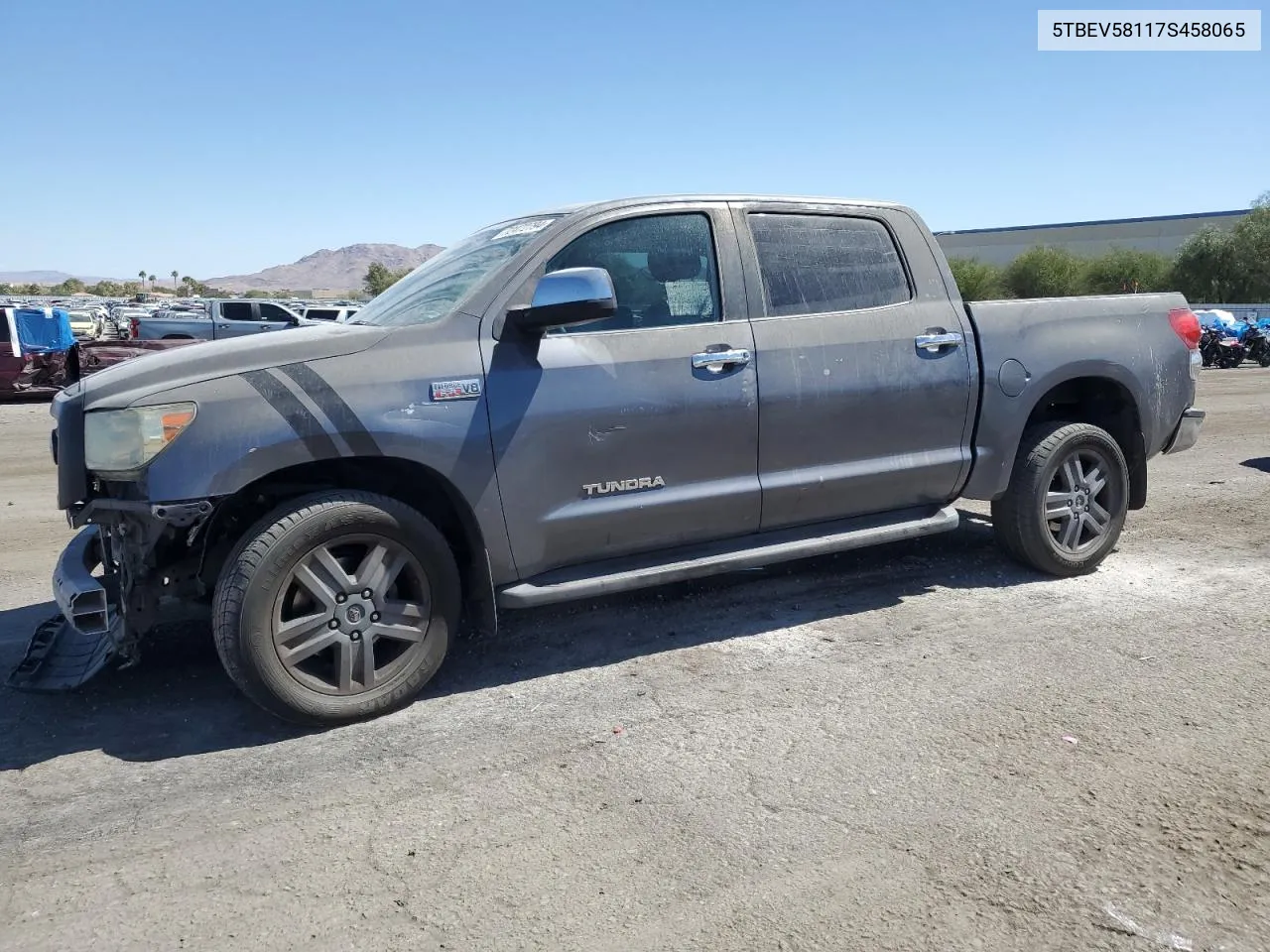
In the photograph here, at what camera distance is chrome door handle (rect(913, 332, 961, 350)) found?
4.93 m

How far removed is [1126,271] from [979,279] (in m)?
8.86

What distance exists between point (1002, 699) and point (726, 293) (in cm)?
212

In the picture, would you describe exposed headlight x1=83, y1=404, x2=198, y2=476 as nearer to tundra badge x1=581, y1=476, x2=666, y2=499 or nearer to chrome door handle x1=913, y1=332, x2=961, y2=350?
tundra badge x1=581, y1=476, x2=666, y2=499

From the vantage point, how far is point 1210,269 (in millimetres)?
56594

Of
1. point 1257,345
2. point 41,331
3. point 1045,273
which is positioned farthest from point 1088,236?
point 41,331

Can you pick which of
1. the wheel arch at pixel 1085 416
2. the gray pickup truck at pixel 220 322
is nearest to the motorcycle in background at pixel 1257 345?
the wheel arch at pixel 1085 416

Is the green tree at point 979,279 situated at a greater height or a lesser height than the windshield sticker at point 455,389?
greater

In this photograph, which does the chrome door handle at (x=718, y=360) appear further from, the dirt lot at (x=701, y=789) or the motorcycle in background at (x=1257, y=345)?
the motorcycle in background at (x=1257, y=345)

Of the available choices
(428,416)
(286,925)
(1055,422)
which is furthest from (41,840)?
(1055,422)

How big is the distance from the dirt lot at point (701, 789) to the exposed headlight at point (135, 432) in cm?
108

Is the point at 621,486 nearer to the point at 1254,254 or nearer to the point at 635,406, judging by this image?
the point at 635,406

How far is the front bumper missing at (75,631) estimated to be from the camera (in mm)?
3566

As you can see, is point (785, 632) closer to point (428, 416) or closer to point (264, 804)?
point (428, 416)

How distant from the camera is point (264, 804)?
325 centimetres
